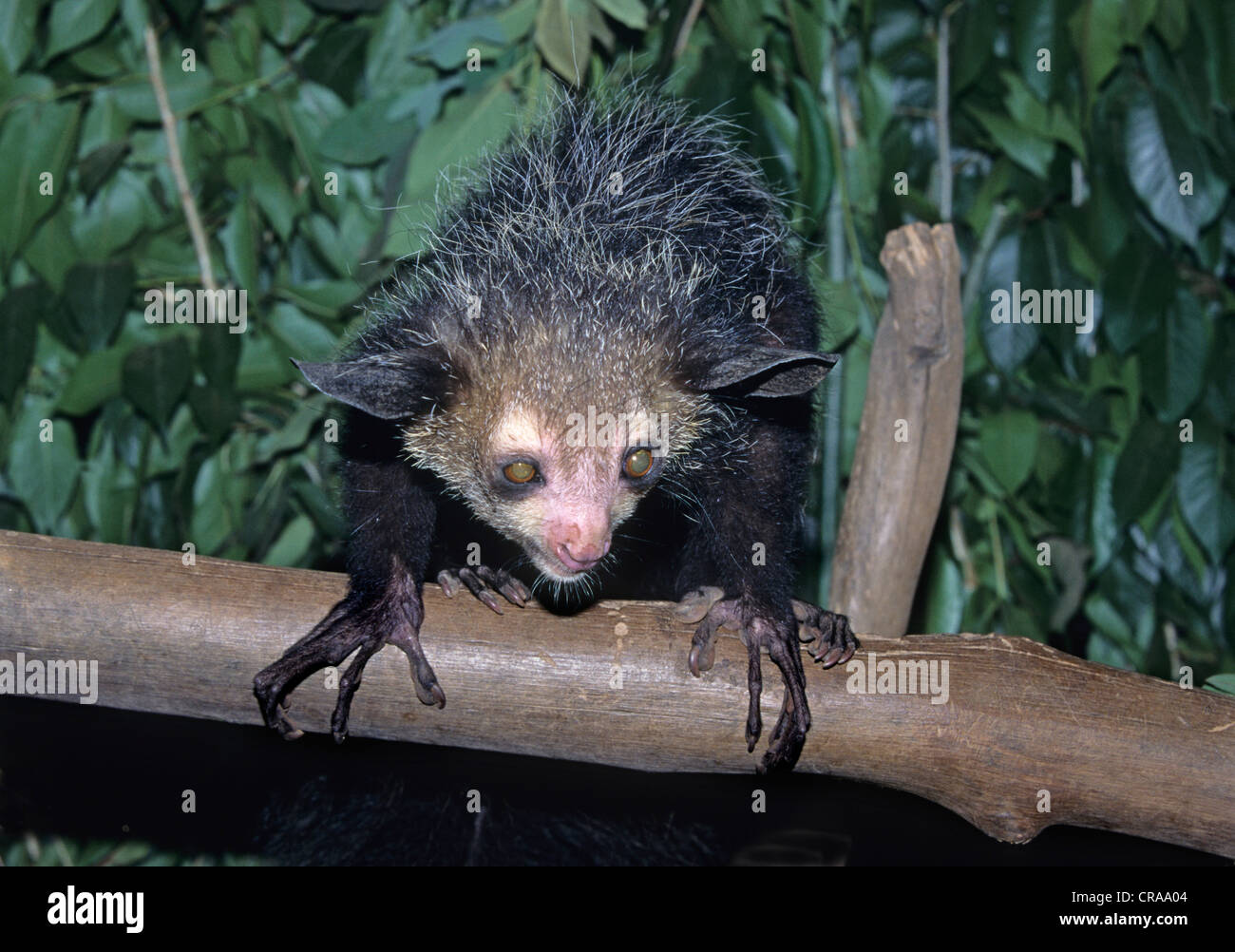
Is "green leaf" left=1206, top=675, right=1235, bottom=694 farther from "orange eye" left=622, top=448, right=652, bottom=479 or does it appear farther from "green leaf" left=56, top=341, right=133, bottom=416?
"green leaf" left=56, top=341, right=133, bottom=416

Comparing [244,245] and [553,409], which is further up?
[244,245]

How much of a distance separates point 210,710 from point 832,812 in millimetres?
1074

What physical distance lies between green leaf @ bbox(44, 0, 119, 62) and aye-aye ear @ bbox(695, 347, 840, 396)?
150 centimetres

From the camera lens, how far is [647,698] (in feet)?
5.32

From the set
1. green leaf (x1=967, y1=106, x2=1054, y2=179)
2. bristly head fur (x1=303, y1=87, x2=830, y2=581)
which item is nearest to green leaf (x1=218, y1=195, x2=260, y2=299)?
bristly head fur (x1=303, y1=87, x2=830, y2=581)

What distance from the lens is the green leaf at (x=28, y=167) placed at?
2.22 m

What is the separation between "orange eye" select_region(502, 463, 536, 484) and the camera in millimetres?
1545

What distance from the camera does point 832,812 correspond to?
6.63 ft

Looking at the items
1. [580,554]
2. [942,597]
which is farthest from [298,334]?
[942,597]

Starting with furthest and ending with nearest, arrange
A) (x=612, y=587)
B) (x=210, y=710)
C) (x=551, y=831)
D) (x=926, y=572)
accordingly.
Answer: (x=926, y=572), (x=612, y=587), (x=551, y=831), (x=210, y=710)

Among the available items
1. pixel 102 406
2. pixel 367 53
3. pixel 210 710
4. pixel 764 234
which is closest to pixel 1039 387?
pixel 764 234

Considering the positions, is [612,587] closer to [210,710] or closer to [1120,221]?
[210,710]

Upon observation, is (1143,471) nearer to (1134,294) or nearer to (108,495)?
(1134,294)

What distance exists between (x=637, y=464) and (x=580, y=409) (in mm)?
114
